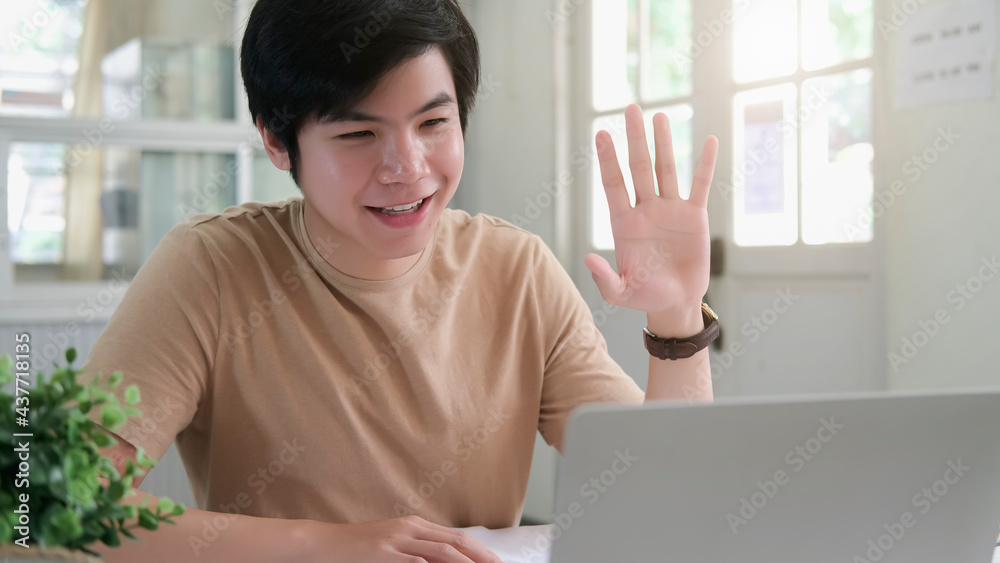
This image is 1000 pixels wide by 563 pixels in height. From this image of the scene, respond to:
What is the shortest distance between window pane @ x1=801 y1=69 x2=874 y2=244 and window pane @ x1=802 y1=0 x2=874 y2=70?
0.16 ft

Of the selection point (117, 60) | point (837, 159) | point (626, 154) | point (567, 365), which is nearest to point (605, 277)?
point (567, 365)

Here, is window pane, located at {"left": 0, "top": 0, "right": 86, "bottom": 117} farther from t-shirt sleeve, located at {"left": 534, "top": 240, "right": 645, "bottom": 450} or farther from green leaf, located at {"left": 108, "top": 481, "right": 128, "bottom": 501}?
green leaf, located at {"left": 108, "top": 481, "right": 128, "bottom": 501}

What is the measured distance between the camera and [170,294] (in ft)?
3.38

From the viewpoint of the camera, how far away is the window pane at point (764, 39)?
2.32 metres

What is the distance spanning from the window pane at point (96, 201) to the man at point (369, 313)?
6.52 feet

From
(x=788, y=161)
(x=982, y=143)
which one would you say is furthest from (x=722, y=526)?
(x=788, y=161)

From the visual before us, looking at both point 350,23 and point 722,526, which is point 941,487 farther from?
point 350,23

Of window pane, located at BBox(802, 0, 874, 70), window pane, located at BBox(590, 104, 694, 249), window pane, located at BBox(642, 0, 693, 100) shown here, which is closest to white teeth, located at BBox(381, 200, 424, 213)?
window pane, located at BBox(802, 0, 874, 70)

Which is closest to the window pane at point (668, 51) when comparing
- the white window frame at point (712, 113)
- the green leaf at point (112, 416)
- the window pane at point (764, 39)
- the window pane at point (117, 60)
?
the white window frame at point (712, 113)

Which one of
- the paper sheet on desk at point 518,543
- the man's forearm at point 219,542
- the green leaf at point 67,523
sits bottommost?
the paper sheet on desk at point 518,543

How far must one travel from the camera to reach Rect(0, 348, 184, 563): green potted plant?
463 mm

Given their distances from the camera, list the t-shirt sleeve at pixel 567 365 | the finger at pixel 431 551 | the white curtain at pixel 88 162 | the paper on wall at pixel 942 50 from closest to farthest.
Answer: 1. the finger at pixel 431 551
2. the t-shirt sleeve at pixel 567 365
3. the paper on wall at pixel 942 50
4. the white curtain at pixel 88 162

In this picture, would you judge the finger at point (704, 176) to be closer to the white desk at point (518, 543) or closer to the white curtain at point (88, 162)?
the white desk at point (518, 543)

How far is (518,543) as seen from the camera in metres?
0.96
